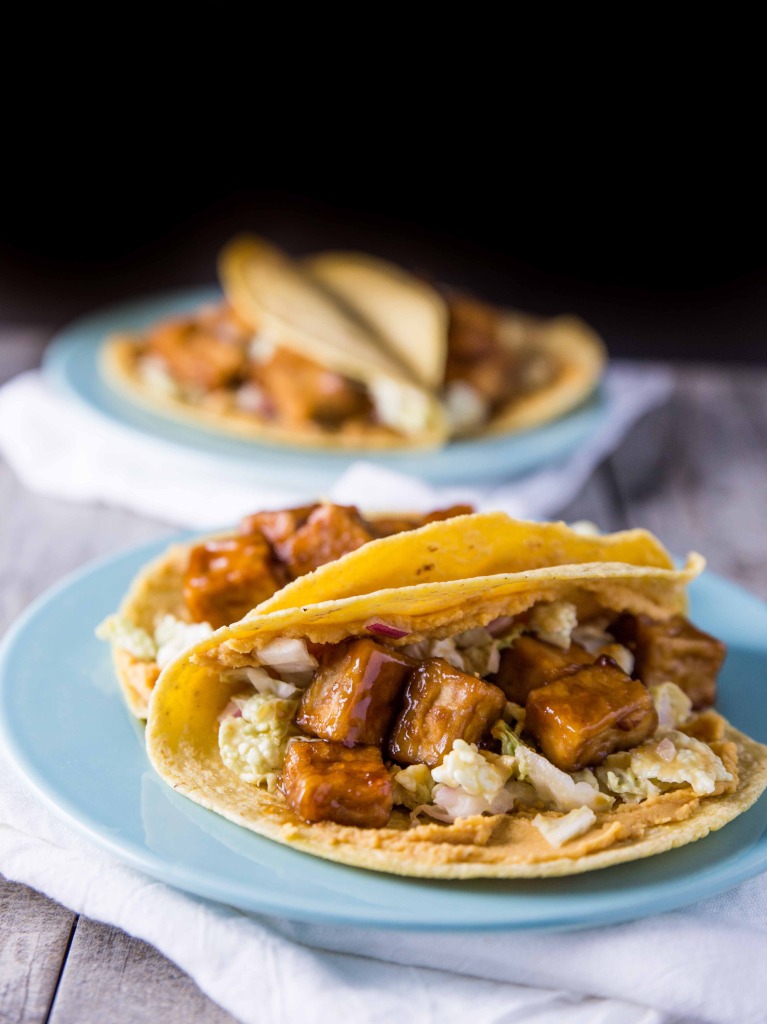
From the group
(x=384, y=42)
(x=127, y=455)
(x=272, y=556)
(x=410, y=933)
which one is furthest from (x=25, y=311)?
(x=410, y=933)

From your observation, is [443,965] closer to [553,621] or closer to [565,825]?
[565,825]

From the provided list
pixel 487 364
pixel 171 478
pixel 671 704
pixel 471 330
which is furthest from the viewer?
pixel 471 330

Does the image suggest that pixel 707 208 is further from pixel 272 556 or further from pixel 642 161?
pixel 272 556

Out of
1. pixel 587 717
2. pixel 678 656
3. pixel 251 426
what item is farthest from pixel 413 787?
pixel 251 426

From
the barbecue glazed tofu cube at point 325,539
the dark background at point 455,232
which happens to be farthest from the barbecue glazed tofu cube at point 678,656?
the dark background at point 455,232

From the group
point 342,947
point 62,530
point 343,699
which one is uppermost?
point 343,699

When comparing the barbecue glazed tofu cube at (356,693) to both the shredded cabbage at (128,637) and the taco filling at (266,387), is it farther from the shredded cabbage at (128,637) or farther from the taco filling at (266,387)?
the taco filling at (266,387)

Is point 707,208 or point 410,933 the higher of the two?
point 410,933
